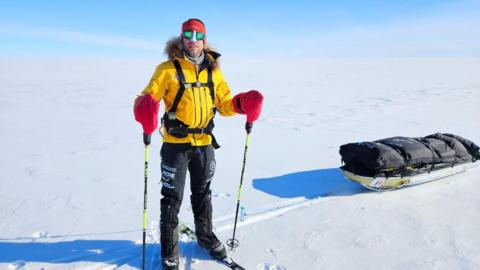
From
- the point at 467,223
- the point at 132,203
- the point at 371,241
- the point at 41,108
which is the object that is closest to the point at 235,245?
the point at 371,241

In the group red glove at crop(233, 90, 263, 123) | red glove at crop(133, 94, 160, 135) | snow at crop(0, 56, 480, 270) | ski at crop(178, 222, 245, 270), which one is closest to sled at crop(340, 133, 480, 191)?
snow at crop(0, 56, 480, 270)

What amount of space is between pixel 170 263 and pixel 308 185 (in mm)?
2786

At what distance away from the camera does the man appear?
2.83m

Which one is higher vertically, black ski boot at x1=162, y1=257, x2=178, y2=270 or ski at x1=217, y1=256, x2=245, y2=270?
black ski boot at x1=162, y1=257, x2=178, y2=270

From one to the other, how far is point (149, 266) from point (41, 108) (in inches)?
391

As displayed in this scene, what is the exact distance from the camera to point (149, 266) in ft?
10.2

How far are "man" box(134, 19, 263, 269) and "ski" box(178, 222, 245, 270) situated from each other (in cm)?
6

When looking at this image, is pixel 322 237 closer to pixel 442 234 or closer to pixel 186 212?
pixel 442 234

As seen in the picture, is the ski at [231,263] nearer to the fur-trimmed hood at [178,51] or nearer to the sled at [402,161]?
the fur-trimmed hood at [178,51]

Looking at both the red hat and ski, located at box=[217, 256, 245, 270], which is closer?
the red hat

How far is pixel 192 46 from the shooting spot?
2875 millimetres

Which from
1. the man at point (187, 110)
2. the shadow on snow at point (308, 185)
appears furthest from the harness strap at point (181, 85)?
the shadow on snow at point (308, 185)

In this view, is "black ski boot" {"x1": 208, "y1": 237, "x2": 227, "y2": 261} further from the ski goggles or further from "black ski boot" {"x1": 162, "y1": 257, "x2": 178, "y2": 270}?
the ski goggles

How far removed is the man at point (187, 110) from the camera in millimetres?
2828
